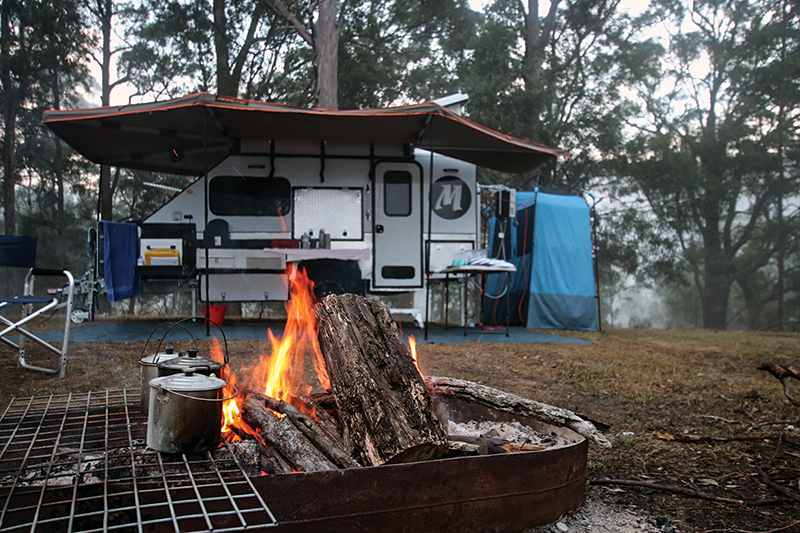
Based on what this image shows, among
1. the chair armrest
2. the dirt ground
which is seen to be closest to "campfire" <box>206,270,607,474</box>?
the dirt ground

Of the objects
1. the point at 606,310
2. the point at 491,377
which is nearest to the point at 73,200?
the point at 491,377

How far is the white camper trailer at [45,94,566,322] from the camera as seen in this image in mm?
6383

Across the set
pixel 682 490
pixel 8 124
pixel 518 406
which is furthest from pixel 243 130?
pixel 8 124

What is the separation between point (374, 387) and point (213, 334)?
13.8 feet

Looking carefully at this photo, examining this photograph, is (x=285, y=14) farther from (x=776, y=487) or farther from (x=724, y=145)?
(x=724, y=145)

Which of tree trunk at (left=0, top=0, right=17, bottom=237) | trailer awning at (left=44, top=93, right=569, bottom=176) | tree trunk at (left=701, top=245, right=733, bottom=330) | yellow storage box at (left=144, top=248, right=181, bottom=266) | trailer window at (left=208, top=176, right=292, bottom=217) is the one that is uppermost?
tree trunk at (left=0, top=0, right=17, bottom=237)

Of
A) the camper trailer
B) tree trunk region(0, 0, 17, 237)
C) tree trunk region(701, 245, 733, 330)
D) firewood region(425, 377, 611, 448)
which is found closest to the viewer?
firewood region(425, 377, 611, 448)

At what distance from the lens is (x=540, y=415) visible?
2527mm

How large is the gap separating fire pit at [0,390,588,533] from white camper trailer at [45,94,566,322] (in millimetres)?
4441

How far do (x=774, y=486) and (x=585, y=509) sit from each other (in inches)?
30.8

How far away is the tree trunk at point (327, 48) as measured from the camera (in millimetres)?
9695

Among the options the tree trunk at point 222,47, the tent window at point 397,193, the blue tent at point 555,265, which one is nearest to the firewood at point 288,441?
the tent window at point 397,193

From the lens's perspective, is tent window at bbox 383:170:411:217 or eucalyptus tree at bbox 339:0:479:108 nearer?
tent window at bbox 383:170:411:217

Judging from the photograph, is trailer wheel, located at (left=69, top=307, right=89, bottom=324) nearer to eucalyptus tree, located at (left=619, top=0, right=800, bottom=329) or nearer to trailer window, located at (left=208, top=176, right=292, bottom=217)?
trailer window, located at (left=208, top=176, right=292, bottom=217)
